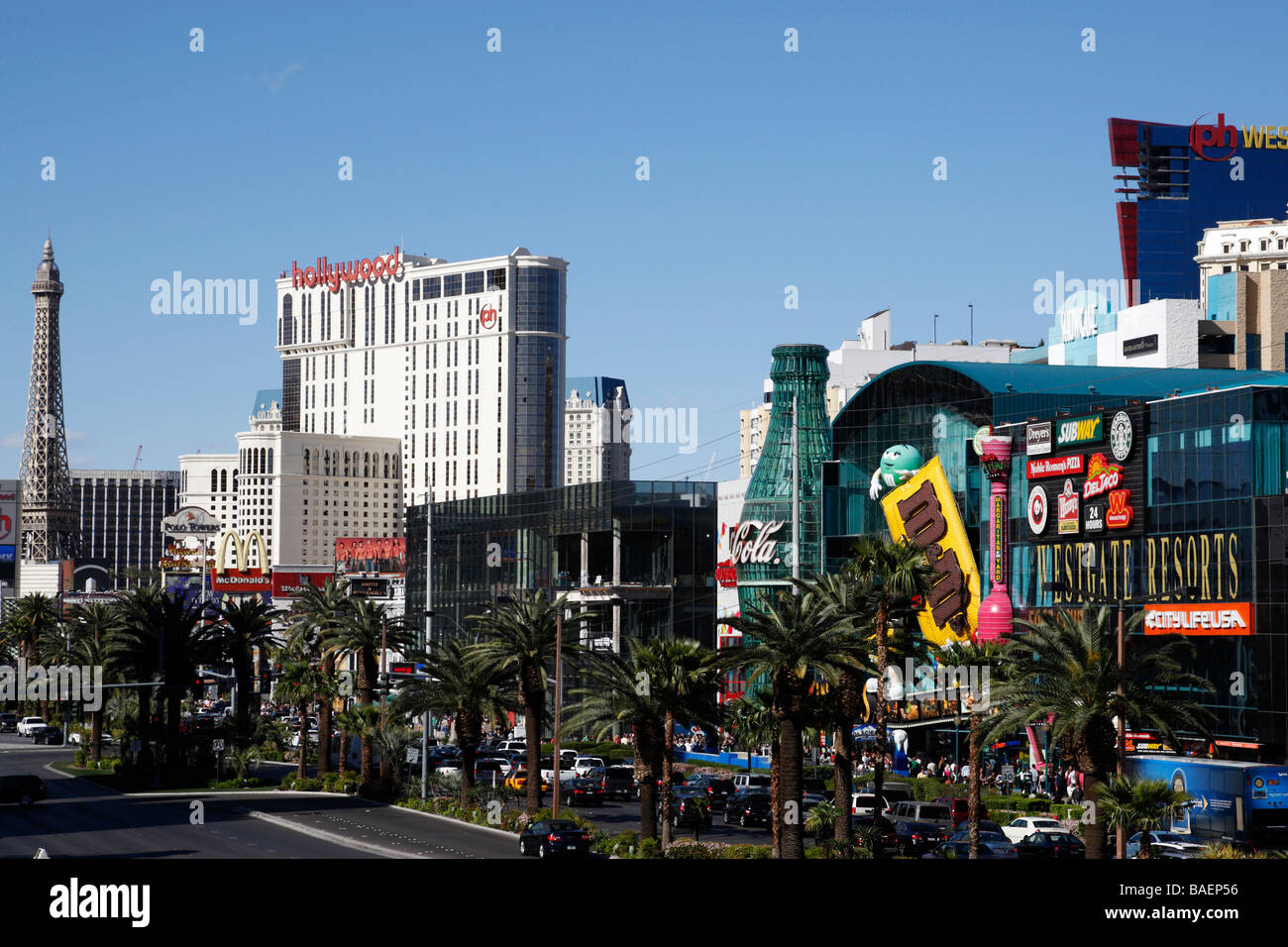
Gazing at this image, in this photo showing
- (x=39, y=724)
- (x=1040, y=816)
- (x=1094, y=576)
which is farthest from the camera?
(x=39, y=724)

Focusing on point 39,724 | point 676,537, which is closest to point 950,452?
point 676,537

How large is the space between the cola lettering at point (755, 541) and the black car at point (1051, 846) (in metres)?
62.5

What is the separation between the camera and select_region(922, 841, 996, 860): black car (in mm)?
46947

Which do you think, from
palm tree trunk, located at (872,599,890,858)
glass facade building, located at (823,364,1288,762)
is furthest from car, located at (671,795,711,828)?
glass facade building, located at (823,364,1288,762)

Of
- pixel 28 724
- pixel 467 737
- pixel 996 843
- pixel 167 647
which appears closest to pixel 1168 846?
pixel 996 843

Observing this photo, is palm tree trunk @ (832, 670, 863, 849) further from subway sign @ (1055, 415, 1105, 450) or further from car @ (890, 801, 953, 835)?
subway sign @ (1055, 415, 1105, 450)

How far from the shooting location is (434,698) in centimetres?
6488

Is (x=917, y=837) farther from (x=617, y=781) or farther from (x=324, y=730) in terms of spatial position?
(x=324, y=730)

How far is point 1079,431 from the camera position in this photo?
276 ft

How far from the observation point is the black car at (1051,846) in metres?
46.0

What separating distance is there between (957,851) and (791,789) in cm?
550

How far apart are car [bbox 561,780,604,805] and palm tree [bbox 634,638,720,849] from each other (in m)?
19.6
